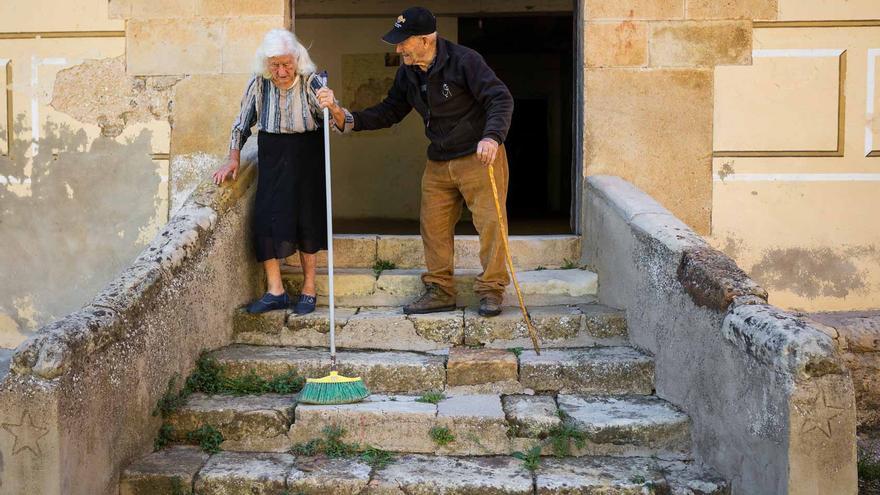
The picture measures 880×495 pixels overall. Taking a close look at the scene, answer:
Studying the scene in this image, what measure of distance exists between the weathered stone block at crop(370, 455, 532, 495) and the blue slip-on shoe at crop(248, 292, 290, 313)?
151cm

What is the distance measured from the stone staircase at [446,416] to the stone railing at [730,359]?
0.15 meters

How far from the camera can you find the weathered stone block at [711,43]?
6.14 metres

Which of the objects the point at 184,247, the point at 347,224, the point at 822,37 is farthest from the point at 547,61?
the point at 184,247

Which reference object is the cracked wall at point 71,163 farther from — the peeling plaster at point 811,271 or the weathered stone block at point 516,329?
Answer: the peeling plaster at point 811,271

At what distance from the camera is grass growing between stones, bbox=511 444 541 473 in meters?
4.17

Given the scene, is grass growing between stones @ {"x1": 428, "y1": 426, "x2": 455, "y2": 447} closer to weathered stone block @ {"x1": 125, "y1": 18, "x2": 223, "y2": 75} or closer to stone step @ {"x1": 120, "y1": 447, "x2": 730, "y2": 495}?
stone step @ {"x1": 120, "y1": 447, "x2": 730, "y2": 495}

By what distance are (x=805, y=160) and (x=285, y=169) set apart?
11.4ft

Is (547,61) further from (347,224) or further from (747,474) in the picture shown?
(747,474)

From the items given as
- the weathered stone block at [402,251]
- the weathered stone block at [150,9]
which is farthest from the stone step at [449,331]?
the weathered stone block at [150,9]

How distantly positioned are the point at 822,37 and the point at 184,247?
4.36 metres

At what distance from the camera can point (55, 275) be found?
21.1ft

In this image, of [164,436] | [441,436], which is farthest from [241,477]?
[441,436]

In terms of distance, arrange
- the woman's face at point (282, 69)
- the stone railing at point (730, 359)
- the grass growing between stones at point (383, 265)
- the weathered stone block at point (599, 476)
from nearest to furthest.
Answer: the stone railing at point (730, 359) → the weathered stone block at point (599, 476) → the woman's face at point (282, 69) → the grass growing between stones at point (383, 265)

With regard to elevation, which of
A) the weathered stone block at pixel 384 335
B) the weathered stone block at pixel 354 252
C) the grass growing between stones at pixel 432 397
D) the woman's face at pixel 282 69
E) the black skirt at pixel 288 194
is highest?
the woman's face at pixel 282 69
